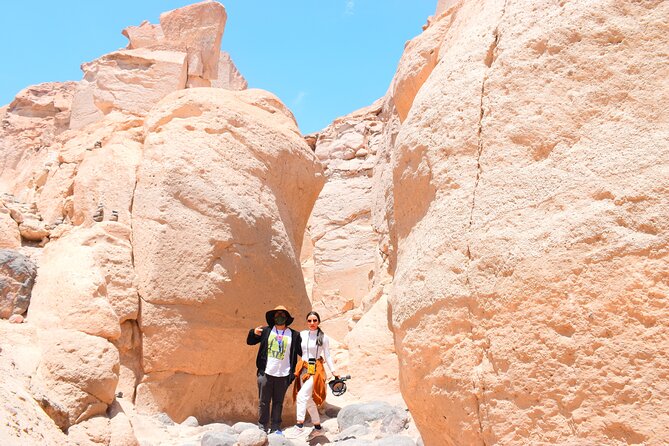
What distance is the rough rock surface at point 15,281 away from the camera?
5.25m

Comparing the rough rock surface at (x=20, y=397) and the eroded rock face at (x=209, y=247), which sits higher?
the eroded rock face at (x=209, y=247)

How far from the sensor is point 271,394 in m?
5.43

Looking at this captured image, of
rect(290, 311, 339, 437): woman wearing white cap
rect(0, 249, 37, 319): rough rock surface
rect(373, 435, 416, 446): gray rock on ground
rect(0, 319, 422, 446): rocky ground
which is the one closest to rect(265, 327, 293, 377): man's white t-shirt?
rect(290, 311, 339, 437): woman wearing white cap

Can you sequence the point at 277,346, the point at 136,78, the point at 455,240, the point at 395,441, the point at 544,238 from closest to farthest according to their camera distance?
the point at 544,238 < the point at 455,240 < the point at 395,441 < the point at 277,346 < the point at 136,78

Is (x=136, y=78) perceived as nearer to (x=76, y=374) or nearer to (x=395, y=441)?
(x=76, y=374)

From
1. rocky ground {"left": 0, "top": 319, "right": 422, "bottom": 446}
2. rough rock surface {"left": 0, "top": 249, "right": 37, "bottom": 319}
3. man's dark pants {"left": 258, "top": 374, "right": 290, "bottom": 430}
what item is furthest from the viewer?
man's dark pants {"left": 258, "top": 374, "right": 290, "bottom": 430}

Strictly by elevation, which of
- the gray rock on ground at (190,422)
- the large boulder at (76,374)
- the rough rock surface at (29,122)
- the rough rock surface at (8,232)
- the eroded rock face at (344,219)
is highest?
the rough rock surface at (29,122)

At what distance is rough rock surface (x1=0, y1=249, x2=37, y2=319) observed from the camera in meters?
5.25

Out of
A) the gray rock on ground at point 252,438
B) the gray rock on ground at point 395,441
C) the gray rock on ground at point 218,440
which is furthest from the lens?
the gray rock on ground at point 218,440

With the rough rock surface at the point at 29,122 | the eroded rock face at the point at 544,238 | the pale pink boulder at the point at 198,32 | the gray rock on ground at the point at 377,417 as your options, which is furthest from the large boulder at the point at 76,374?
the rough rock surface at the point at 29,122

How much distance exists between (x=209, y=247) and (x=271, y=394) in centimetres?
137

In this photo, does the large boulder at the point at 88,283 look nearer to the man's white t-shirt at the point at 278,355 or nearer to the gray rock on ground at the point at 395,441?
the man's white t-shirt at the point at 278,355

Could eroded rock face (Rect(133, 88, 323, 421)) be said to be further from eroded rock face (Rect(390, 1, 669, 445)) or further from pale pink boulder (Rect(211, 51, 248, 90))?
pale pink boulder (Rect(211, 51, 248, 90))

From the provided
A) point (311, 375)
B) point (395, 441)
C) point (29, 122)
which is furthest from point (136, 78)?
point (29, 122)
